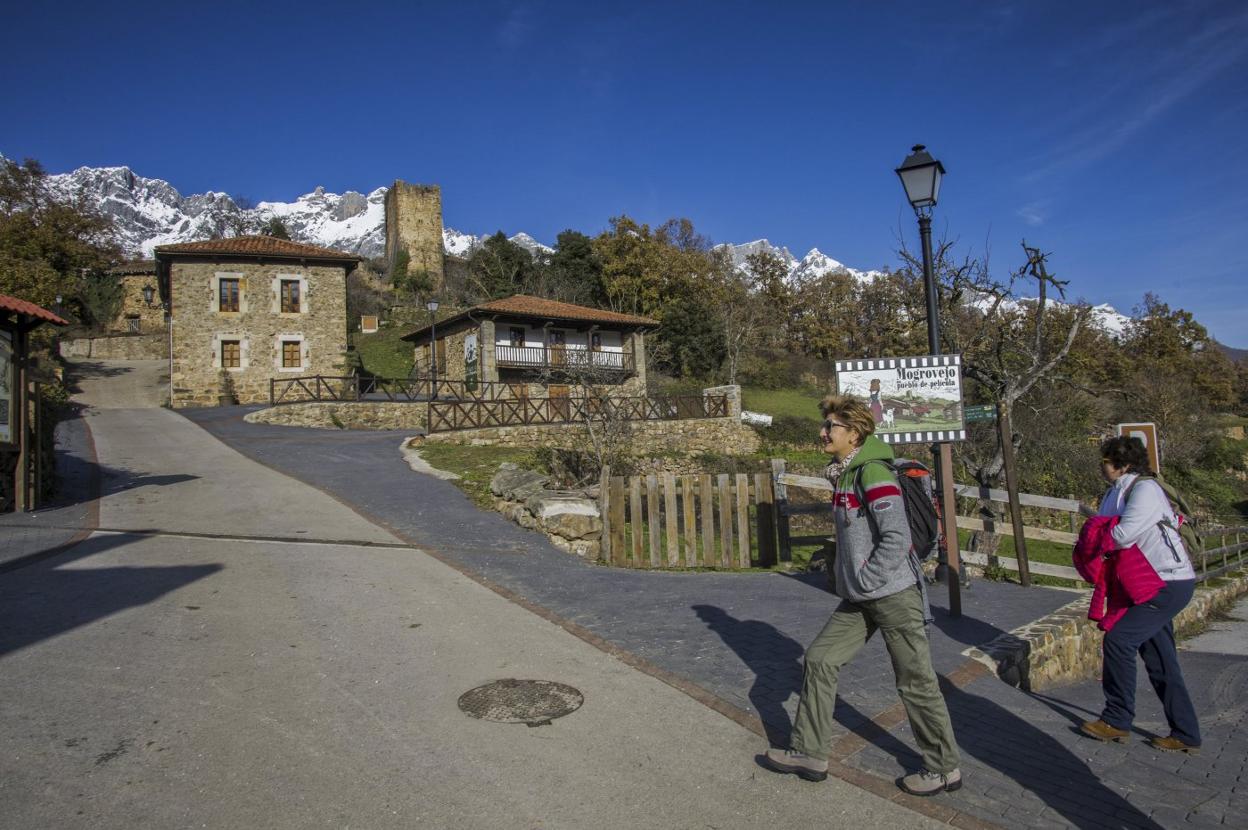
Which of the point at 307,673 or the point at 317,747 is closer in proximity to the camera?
the point at 317,747

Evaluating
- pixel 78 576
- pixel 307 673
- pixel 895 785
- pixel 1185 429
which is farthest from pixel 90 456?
pixel 1185 429

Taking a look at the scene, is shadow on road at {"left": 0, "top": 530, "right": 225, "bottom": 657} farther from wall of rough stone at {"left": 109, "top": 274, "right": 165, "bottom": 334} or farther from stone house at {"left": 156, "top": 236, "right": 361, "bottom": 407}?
wall of rough stone at {"left": 109, "top": 274, "right": 165, "bottom": 334}

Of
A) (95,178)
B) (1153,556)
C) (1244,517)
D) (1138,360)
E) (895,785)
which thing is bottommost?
(1244,517)

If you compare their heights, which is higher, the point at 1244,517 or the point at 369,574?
the point at 369,574

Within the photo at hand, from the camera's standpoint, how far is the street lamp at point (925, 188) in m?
7.23

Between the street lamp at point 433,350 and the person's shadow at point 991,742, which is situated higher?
the street lamp at point 433,350

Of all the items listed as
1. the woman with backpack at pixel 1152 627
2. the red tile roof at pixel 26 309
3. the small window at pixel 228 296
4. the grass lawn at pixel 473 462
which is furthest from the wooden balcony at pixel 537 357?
the woman with backpack at pixel 1152 627

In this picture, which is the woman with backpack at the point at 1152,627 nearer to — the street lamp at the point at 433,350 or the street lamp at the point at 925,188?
the street lamp at the point at 925,188

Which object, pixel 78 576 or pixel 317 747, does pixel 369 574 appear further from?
pixel 317 747

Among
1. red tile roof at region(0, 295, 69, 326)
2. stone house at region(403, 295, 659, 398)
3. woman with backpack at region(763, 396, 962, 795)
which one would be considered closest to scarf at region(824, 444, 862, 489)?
woman with backpack at region(763, 396, 962, 795)

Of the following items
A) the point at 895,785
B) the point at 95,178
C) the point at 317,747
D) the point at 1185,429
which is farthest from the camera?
the point at 95,178

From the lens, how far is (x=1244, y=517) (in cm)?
2695

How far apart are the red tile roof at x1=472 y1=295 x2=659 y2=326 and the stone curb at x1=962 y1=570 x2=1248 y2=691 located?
30.6m

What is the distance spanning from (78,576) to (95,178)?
217 m
